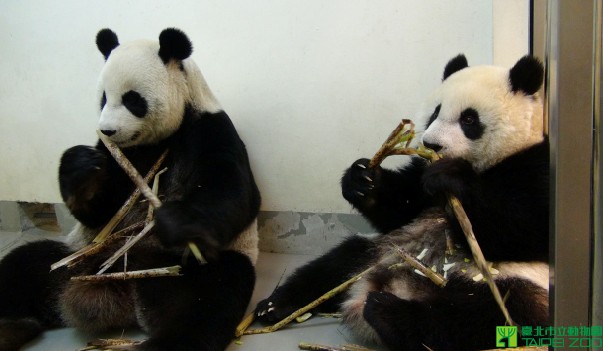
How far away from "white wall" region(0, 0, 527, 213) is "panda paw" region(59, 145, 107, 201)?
29.2 inches

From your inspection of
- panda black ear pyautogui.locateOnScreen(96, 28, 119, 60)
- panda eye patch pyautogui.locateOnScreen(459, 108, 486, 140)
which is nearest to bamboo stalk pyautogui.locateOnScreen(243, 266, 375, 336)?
panda eye patch pyautogui.locateOnScreen(459, 108, 486, 140)

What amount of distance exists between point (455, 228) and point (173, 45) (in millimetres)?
1749

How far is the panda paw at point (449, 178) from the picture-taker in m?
2.44

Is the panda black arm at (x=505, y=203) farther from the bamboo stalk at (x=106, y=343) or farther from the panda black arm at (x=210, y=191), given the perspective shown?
the bamboo stalk at (x=106, y=343)

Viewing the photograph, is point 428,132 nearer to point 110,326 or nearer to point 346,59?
point 346,59

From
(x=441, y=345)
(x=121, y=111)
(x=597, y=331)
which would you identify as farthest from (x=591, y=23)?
(x=121, y=111)

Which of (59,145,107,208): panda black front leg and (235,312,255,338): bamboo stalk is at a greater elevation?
(59,145,107,208): panda black front leg

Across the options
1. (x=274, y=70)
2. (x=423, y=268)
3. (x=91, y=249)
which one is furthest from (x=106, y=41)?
(x=423, y=268)

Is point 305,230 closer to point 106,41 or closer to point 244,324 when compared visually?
point 244,324

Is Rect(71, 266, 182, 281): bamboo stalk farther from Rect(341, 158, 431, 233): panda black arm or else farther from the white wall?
the white wall

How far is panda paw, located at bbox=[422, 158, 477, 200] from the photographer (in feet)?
7.99

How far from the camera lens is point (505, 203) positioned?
7.95ft

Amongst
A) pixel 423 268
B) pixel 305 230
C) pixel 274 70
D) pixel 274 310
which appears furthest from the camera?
pixel 305 230

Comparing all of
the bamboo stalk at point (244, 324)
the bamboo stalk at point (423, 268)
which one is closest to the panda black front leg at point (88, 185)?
the bamboo stalk at point (244, 324)
